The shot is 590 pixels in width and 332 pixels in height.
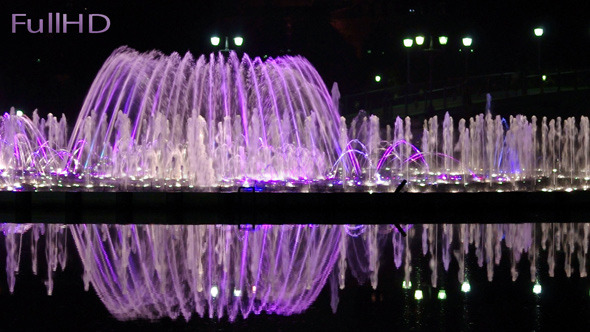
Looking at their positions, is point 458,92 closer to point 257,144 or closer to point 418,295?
point 257,144

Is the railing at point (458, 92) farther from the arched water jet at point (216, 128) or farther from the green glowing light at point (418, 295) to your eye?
the green glowing light at point (418, 295)

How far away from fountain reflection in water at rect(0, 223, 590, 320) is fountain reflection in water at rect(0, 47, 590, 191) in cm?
541

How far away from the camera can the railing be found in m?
34.7

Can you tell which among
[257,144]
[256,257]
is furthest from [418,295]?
[257,144]

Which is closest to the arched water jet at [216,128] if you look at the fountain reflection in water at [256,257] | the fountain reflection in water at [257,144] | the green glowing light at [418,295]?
the fountain reflection in water at [257,144]

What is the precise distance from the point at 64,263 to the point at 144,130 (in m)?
19.9

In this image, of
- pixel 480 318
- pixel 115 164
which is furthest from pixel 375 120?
pixel 480 318

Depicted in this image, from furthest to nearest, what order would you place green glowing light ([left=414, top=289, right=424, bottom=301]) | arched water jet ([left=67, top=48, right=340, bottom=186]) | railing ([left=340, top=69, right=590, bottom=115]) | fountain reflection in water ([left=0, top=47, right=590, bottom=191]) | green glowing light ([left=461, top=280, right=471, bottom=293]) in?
railing ([left=340, top=69, right=590, bottom=115]), arched water jet ([left=67, top=48, right=340, bottom=186]), fountain reflection in water ([left=0, top=47, right=590, bottom=191]), green glowing light ([left=461, top=280, right=471, bottom=293]), green glowing light ([left=414, top=289, right=424, bottom=301])

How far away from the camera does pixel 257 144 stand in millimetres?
25219

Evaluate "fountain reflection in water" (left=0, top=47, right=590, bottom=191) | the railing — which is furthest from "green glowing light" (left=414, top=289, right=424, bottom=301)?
the railing

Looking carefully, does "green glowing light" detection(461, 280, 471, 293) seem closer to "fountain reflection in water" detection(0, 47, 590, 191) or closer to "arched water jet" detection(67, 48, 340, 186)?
"fountain reflection in water" detection(0, 47, 590, 191)

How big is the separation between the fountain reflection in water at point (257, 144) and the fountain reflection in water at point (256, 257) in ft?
17.7

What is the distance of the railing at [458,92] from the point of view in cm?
3472

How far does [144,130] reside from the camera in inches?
1217
